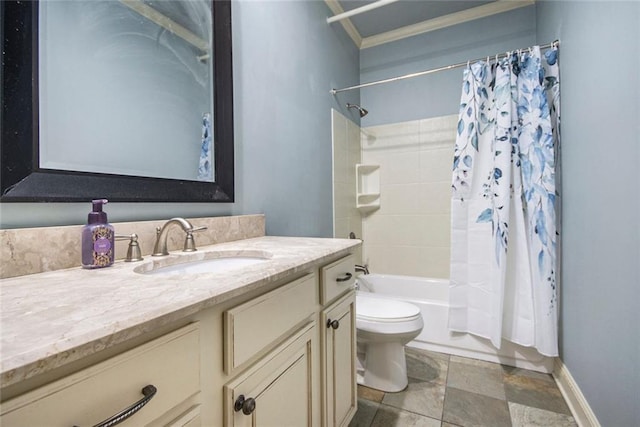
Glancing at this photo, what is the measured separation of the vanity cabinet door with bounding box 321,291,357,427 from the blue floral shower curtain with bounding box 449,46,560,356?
1.10 meters

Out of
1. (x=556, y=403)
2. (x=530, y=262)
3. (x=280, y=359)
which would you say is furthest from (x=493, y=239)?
(x=280, y=359)

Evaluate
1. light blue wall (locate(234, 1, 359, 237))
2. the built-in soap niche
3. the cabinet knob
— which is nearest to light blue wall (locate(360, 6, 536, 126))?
the built-in soap niche

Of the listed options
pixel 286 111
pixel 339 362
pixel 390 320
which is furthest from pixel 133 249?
pixel 390 320

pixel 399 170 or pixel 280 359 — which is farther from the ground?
pixel 399 170

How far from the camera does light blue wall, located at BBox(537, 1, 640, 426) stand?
3.29 ft

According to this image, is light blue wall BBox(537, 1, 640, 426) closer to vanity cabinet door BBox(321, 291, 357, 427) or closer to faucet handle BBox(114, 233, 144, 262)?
vanity cabinet door BBox(321, 291, 357, 427)

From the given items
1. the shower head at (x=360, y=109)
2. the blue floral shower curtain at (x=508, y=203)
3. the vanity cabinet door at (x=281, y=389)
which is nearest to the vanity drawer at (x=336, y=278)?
the vanity cabinet door at (x=281, y=389)

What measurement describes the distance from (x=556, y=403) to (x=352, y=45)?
2.92 meters

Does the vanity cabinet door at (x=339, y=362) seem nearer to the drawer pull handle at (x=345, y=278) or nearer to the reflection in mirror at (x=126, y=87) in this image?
the drawer pull handle at (x=345, y=278)

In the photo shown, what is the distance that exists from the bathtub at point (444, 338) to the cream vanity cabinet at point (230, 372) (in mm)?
1202

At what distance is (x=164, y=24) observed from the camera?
44.5 inches

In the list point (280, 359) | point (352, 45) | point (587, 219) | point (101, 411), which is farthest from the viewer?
point (352, 45)

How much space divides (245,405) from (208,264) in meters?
0.52

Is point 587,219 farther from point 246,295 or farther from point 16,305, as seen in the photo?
point 16,305
